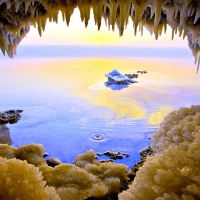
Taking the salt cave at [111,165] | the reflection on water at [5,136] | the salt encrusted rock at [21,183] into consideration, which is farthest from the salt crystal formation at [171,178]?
the reflection on water at [5,136]

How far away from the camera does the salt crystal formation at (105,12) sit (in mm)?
2803

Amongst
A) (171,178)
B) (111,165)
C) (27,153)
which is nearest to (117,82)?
(111,165)

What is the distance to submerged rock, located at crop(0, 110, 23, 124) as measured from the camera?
8.79 metres

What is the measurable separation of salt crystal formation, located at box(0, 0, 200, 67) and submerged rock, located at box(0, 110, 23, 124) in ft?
16.8

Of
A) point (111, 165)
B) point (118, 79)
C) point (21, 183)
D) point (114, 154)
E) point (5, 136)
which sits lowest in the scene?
point (118, 79)

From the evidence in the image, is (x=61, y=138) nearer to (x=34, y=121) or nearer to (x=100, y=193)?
(x=34, y=121)

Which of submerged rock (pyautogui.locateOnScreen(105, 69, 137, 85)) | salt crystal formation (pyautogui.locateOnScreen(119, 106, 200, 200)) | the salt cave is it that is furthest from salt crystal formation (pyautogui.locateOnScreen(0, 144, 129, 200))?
submerged rock (pyautogui.locateOnScreen(105, 69, 137, 85))

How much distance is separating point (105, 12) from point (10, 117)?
780 centimetres

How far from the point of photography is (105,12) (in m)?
3.13

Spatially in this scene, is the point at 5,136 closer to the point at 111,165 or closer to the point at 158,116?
the point at 111,165

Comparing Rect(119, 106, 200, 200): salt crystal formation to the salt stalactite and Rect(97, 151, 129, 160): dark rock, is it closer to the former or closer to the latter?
the salt stalactite

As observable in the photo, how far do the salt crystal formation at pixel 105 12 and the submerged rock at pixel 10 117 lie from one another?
511cm

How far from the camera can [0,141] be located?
277 inches

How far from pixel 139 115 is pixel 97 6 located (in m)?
7.43
